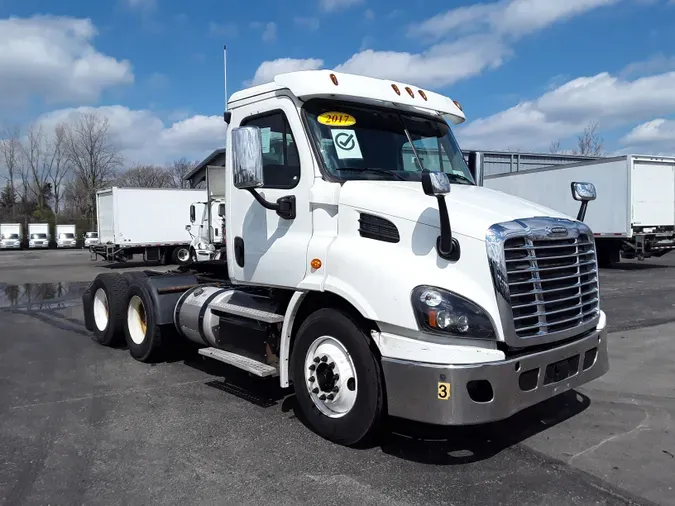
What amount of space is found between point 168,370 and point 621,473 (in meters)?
4.98

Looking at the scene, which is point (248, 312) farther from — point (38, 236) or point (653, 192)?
point (38, 236)

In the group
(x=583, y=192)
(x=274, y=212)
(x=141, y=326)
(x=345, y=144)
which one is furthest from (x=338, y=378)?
(x=141, y=326)

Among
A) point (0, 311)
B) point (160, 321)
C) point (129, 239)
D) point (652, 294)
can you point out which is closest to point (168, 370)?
point (160, 321)

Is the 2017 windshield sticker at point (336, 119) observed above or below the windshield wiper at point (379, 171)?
above

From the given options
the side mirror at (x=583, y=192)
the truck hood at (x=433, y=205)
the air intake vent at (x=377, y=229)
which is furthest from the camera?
the side mirror at (x=583, y=192)

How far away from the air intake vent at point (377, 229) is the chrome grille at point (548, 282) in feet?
2.67

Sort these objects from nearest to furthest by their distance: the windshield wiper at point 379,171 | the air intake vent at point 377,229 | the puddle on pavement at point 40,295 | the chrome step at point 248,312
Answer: the air intake vent at point 377,229 < the windshield wiper at point 379,171 < the chrome step at point 248,312 < the puddle on pavement at point 40,295

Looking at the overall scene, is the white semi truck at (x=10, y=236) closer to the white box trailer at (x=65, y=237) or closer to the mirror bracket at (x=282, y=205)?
the white box trailer at (x=65, y=237)

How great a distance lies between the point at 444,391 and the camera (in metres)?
3.80

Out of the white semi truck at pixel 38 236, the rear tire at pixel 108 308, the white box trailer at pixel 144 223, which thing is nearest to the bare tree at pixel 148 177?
the white semi truck at pixel 38 236

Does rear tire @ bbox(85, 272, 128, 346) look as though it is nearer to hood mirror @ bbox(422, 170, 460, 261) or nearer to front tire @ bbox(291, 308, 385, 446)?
front tire @ bbox(291, 308, 385, 446)

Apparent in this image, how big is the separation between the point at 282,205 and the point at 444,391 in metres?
2.10

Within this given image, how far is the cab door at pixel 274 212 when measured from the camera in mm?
4891

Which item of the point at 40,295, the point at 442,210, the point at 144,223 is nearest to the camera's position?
the point at 442,210
